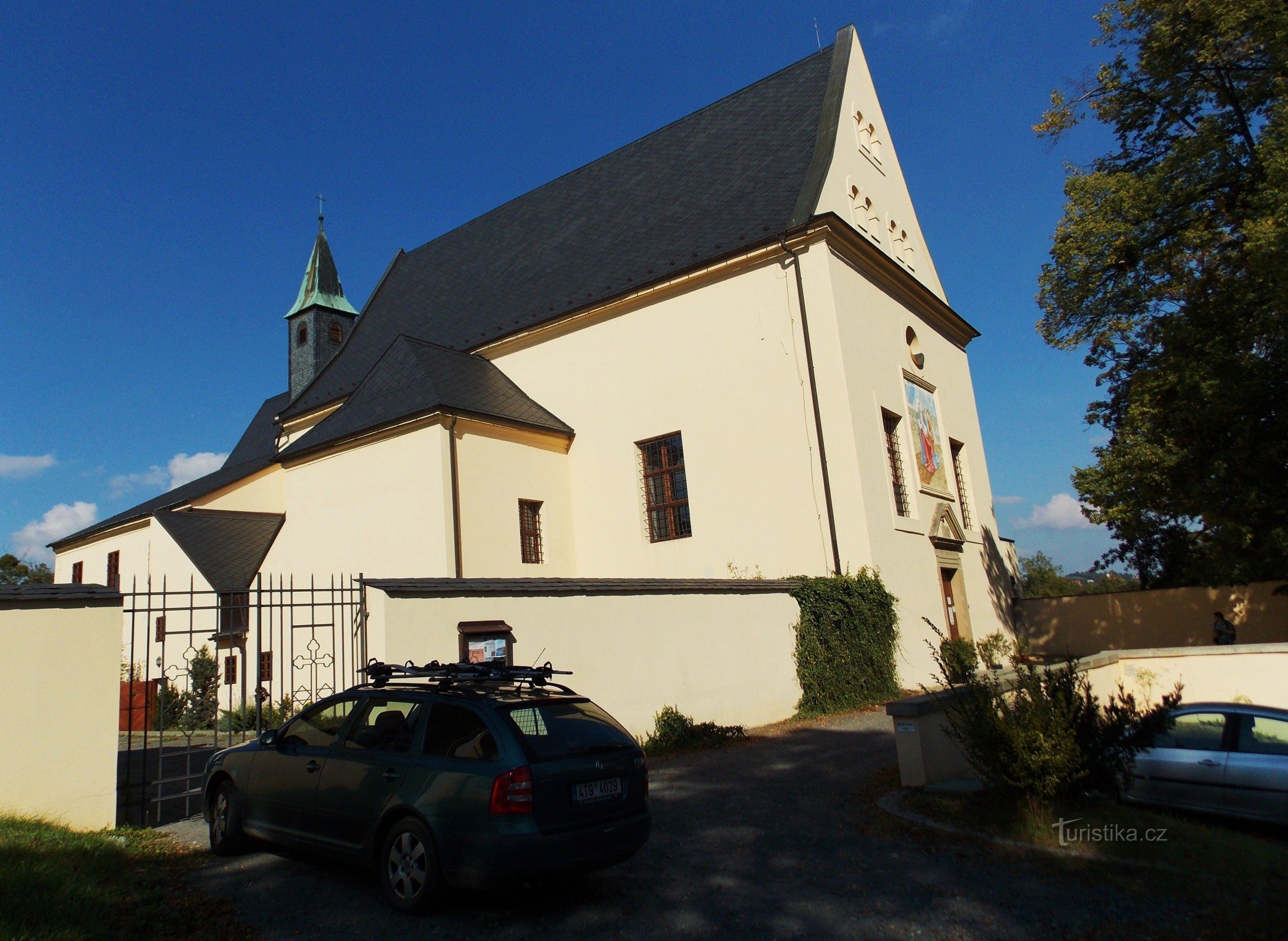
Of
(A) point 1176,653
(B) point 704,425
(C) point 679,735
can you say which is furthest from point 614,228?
(A) point 1176,653

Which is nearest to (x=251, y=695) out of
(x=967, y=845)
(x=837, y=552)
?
(x=837, y=552)

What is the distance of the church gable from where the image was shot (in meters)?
20.6

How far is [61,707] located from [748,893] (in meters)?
5.71

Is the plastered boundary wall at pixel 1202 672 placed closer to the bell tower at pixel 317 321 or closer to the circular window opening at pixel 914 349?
the circular window opening at pixel 914 349

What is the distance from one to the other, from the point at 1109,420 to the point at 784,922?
19907 mm

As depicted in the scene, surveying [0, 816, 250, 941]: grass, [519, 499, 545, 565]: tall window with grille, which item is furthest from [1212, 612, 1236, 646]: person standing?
[0, 816, 250, 941]: grass

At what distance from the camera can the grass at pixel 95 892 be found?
486 cm

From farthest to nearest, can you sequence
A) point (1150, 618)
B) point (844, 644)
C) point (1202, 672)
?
point (1150, 618)
point (844, 644)
point (1202, 672)

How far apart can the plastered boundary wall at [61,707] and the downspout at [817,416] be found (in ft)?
41.3

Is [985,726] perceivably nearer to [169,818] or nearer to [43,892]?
[43,892]

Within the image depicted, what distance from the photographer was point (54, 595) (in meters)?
7.28

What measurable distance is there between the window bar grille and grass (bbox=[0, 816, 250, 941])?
1524 centimetres

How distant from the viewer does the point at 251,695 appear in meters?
16.9

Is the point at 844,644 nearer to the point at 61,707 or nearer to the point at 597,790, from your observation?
the point at 597,790
